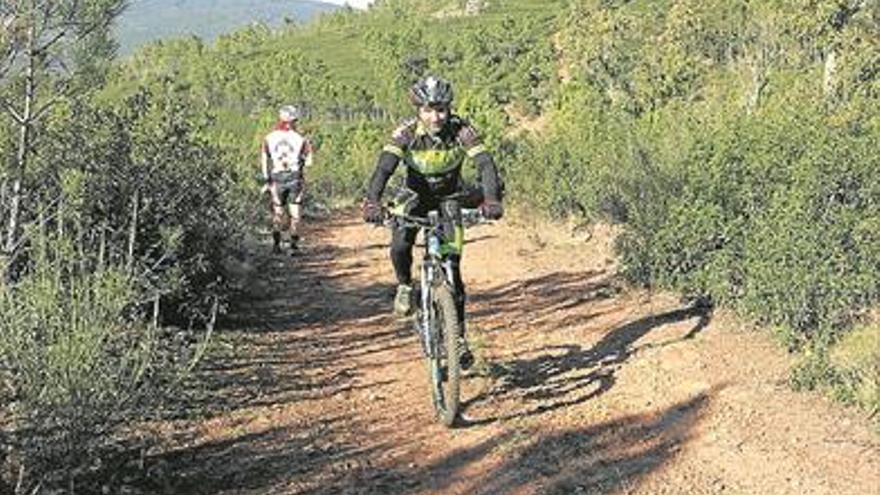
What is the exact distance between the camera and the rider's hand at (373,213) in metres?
6.78

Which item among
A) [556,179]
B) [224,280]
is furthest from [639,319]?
[556,179]

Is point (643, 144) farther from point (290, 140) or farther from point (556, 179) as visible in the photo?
point (556, 179)

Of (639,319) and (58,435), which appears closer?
(58,435)

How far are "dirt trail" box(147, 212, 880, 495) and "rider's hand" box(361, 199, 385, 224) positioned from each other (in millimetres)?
1359

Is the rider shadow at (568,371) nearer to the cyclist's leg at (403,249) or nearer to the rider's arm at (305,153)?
the cyclist's leg at (403,249)

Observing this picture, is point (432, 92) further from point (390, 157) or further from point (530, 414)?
point (530, 414)

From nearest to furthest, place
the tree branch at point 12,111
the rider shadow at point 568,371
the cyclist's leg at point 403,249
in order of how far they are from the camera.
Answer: the rider shadow at point 568,371 < the cyclist's leg at point 403,249 < the tree branch at point 12,111

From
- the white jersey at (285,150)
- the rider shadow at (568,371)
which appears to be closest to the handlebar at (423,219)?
the rider shadow at (568,371)

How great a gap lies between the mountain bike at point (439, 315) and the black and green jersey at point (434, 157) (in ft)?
0.75

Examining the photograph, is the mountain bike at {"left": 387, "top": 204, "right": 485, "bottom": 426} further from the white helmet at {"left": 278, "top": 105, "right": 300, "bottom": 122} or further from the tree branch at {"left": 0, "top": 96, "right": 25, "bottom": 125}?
the white helmet at {"left": 278, "top": 105, "right": 300, "bottom": 122}

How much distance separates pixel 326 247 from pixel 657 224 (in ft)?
27.6

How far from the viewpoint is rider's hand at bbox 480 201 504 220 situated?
21.9ft

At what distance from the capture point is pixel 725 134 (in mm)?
9367

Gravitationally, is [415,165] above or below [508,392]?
above
